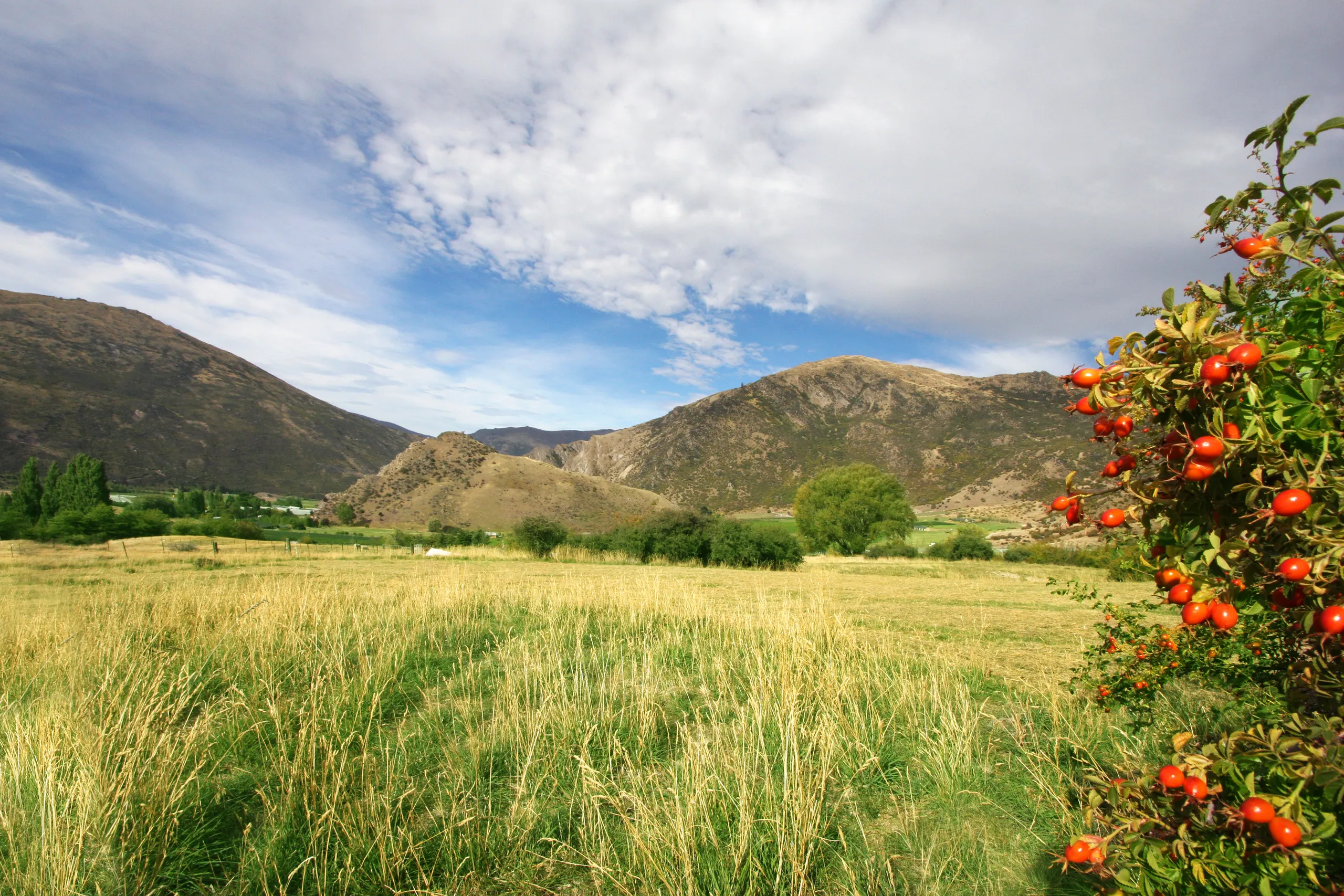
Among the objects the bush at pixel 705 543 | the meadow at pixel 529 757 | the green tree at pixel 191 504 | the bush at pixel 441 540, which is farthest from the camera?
the green tree at pixel 191 504

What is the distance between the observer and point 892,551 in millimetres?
45031

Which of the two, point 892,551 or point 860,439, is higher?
point 860,439

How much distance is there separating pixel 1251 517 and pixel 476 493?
68.1m

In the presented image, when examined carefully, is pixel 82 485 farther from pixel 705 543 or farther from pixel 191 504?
pixel 705 543

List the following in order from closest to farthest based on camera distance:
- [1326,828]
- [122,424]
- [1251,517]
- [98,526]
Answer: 1. [1326,828]
2. [1251,517]
3. [98,526]
4. [122,424]

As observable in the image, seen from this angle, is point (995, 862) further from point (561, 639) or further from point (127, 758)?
point (561, 639)

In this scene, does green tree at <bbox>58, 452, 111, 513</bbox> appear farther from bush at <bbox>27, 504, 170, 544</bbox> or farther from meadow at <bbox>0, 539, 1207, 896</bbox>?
meadow at <bbox>0, 539, 1207, 896</bbox>

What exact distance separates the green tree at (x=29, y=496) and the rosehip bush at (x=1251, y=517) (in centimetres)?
7083

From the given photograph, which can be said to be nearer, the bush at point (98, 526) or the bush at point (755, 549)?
the bush at point (98, 526)

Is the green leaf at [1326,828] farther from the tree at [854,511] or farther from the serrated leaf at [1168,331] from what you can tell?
the tree at [854,511]

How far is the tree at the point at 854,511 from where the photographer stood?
4734 cm

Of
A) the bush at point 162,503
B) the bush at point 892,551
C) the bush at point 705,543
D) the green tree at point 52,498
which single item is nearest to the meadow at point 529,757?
the bush at point 705,543

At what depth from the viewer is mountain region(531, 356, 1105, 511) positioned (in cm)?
8825

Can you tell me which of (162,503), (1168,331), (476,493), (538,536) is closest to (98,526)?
(538,536)
